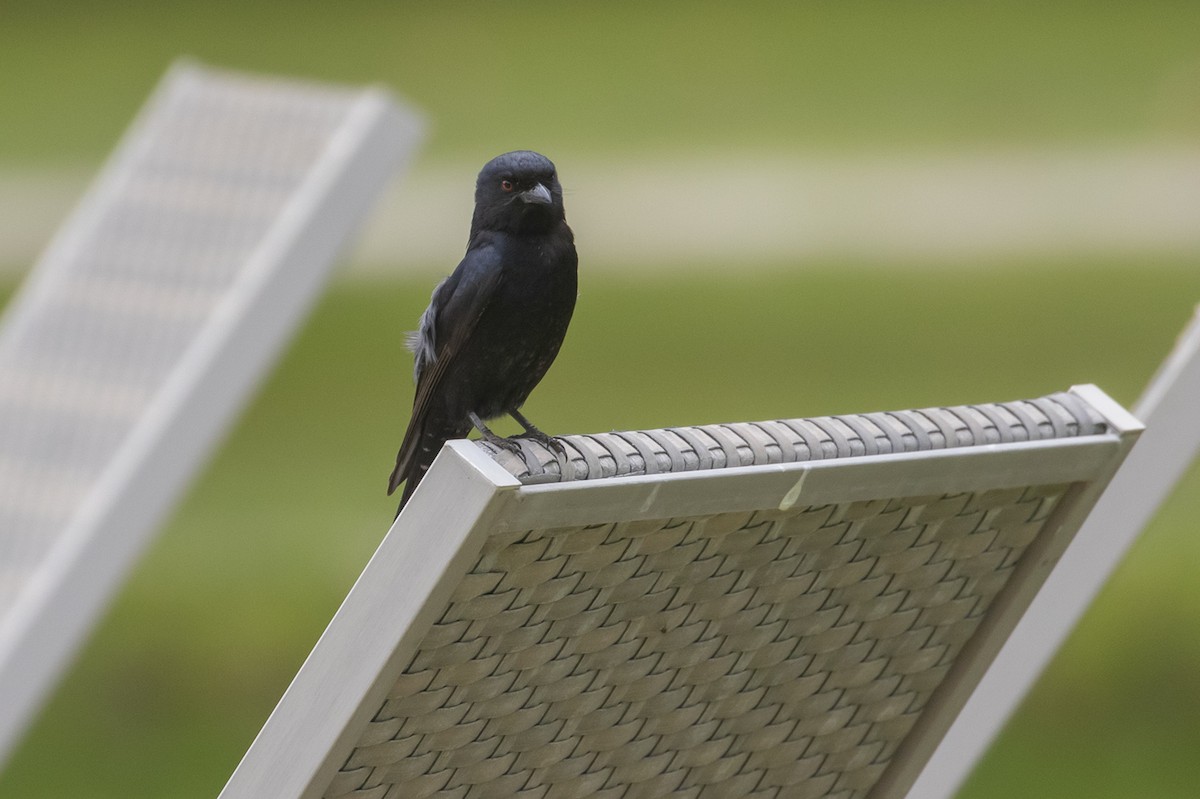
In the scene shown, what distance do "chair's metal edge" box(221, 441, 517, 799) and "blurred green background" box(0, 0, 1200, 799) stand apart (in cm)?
275

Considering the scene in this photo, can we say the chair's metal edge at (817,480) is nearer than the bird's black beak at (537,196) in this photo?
Yes

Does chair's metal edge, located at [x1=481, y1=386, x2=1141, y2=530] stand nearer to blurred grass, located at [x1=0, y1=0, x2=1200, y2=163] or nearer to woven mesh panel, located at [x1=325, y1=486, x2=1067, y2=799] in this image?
woven mesh panel, located at [x1=325, y1=486, x2=1067, y2=799]

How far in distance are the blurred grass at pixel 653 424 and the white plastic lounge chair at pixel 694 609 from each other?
235 cm

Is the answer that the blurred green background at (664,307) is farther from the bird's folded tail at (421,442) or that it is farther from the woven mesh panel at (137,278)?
the bird's folded tail at (421,442)

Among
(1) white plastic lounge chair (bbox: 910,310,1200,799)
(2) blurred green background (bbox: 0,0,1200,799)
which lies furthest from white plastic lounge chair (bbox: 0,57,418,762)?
(2) blurred green background (bbox: 0,0,1200,799)

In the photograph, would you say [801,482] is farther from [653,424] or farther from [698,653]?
[653,424]

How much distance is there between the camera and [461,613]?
872mm

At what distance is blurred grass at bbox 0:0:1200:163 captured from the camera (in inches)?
367

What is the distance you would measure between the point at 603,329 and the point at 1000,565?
245 inches

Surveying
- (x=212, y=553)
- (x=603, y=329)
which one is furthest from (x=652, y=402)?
(x=212, y=553)

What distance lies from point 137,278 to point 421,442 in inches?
37.4

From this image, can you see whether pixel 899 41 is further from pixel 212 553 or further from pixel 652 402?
pixel 212 553

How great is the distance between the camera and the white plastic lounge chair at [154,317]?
183cm

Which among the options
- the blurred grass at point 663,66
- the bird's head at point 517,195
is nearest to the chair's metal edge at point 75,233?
the bird's head at point 517,195
